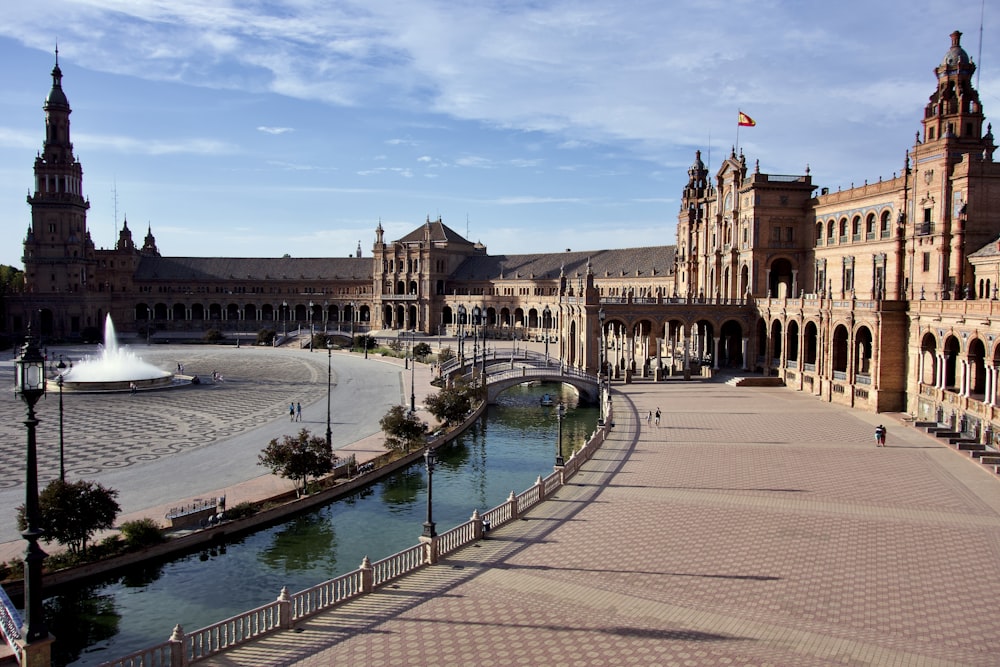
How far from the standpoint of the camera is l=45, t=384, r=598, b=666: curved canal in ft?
76.2

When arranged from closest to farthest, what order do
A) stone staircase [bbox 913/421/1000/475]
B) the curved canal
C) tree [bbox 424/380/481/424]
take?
the curved canal, stone staircase [bbox 913/421/1000/475], tree [bbox 424/380/481/424]

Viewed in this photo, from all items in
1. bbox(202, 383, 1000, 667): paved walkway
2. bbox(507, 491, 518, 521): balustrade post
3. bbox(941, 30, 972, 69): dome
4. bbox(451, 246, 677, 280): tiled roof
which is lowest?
bbox(202, 383, 1000, 667): paved walkway

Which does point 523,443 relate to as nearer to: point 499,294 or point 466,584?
point 466,584

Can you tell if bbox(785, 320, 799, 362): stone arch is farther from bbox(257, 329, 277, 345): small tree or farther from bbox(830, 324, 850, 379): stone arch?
bbox(257, 329, 277, 345): small tree

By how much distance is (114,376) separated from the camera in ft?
224

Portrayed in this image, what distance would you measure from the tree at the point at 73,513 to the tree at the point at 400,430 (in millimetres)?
17373

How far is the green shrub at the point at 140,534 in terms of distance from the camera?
27078 millimetres

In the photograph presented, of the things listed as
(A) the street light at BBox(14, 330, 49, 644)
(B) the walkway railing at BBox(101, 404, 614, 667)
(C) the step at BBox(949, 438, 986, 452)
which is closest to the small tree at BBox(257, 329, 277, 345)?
(B) the walkway railing at BBox(101, 404, 614, 667)

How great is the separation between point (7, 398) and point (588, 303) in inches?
1849

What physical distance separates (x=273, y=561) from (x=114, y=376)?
46.9 metres

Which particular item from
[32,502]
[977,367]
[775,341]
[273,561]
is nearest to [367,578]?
[273,561]

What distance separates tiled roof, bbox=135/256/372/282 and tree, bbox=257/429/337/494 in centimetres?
10090

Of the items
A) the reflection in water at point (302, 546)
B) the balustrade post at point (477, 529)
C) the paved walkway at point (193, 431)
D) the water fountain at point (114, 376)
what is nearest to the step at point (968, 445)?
the balustrade post at point (477, 529)

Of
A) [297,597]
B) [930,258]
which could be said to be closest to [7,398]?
[297,597]
